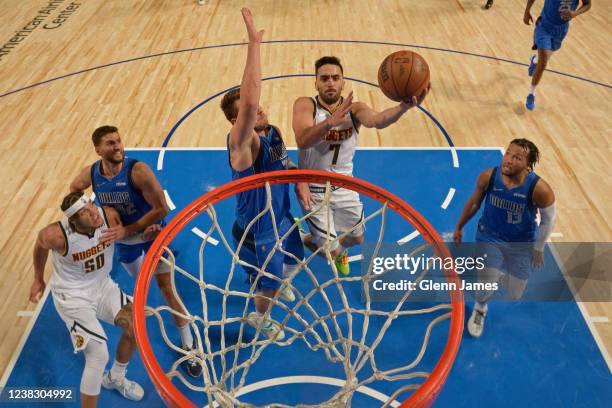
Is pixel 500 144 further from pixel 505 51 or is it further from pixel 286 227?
pixel 286 227

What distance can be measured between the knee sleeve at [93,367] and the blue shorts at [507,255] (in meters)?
2.87

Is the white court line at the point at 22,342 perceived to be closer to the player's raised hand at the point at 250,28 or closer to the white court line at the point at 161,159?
the white court line at the point at 161,159

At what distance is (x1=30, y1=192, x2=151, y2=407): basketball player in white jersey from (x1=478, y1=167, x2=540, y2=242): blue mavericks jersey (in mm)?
2699

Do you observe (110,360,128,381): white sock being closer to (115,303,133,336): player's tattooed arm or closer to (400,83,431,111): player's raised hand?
(115,303,133,336): player's tattooed arm

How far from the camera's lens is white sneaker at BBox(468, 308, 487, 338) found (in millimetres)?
3797

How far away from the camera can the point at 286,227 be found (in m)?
3.65

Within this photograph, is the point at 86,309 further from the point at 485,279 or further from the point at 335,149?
the point at 485,279

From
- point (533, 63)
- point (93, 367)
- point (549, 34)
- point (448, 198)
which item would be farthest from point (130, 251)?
point (533, 63)

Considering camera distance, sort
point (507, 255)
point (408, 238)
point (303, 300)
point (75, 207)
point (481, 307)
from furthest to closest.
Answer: point (408, 238)
point (481, 307)
point (507, 255)
point (75, 207)
point (303, 300)

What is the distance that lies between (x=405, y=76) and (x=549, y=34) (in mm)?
3880

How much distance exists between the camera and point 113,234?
3199mm

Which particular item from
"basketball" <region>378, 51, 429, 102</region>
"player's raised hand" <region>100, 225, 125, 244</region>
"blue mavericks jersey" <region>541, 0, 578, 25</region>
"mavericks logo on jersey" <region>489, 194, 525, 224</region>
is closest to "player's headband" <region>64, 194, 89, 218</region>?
"player's raised hand" <region>100, 225, 125, 244</region>

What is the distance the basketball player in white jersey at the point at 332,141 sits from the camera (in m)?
3.49

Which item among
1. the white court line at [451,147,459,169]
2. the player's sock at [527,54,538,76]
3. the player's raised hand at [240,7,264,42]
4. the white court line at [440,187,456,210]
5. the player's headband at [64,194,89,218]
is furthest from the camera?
the player's sock at [527,54,538,76]
